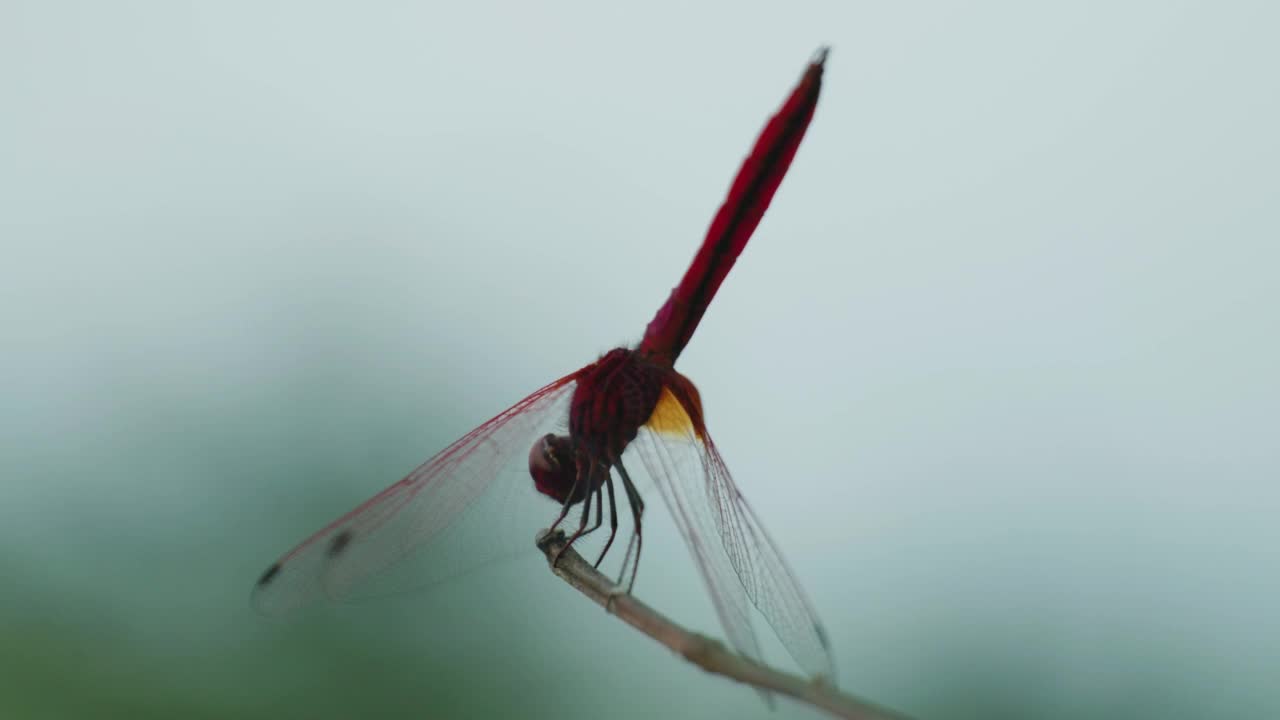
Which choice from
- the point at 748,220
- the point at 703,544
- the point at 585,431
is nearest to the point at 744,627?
the point at 703,544

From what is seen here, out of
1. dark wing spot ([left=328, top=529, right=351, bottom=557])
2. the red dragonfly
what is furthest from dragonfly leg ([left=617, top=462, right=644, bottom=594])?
dark wing spot ([left=328, top=529, right=351, bottom=557])

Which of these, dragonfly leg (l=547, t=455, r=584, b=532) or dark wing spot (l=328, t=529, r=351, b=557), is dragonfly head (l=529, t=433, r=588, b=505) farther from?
dark wing spot (l=328, t=529, r=351, b=557)

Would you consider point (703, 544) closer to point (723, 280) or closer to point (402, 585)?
point (723, 280)

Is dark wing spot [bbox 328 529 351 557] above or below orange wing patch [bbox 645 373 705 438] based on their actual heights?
above

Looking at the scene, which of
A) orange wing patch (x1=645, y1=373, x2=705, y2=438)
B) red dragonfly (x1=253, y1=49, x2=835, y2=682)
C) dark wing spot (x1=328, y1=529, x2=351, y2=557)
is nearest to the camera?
red dragonfly (x1=253, y1=49, x2=835, y2=682)

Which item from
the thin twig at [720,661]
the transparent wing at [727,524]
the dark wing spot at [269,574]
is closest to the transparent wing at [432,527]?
the dark wing spot at [269,574]

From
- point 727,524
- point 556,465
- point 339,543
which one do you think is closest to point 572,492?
point 556,465
